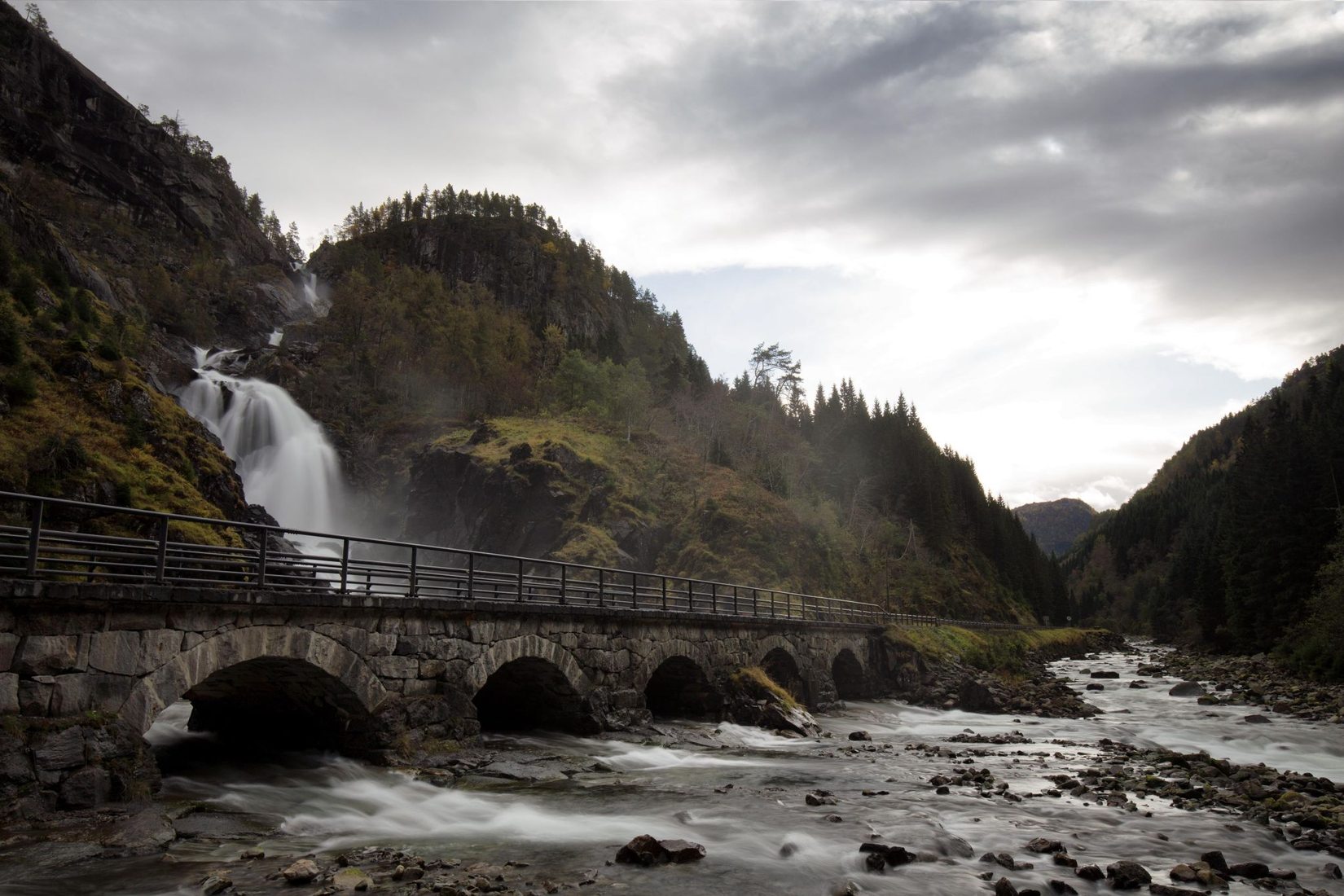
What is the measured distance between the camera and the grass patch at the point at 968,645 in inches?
1772

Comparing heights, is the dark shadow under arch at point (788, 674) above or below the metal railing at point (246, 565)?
below

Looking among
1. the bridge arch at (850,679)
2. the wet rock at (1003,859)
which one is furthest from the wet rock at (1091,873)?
the bridge arch at (850,679)

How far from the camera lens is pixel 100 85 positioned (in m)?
103

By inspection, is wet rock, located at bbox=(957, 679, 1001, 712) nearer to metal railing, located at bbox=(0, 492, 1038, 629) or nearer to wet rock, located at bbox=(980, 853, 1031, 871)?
metal railing, located at bbox=(0, 492, 1038, 629)

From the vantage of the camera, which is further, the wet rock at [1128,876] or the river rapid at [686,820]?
the wet rock at [1128,876]

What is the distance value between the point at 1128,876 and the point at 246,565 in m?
27.8

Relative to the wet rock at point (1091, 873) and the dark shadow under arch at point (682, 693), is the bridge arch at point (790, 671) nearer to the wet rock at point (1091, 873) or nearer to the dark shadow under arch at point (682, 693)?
the dark shadow under arch at point (682, 693)

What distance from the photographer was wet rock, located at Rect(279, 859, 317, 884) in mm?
9516

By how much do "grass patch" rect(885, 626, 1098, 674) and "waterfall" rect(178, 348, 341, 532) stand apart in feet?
141

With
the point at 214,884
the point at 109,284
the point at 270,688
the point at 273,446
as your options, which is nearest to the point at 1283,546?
the point at 270,688

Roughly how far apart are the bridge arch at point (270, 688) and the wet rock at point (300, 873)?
148 inches

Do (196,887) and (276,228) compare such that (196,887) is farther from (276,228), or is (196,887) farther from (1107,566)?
(1107,566)

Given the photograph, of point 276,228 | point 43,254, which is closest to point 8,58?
point 276,228

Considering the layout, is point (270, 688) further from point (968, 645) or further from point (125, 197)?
point (125, 197)
